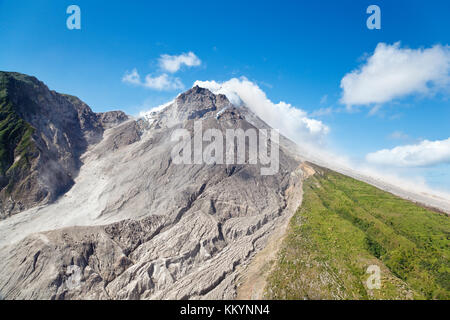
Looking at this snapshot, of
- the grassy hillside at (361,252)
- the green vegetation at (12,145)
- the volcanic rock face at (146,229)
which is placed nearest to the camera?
the grassy hillside at (361,252)

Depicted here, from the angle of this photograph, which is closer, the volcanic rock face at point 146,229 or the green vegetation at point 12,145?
the volcanic rock face at point 146,229

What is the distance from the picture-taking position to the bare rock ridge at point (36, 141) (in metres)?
59.2

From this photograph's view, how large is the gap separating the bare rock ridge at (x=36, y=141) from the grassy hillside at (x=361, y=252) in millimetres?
65014

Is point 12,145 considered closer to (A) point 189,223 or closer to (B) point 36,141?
(B) point 36,141

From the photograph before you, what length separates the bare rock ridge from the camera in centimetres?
5922

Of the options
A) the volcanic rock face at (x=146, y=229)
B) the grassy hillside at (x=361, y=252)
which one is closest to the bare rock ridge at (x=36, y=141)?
the volcanic rock face at (x=146, y=229)

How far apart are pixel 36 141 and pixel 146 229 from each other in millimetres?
50377

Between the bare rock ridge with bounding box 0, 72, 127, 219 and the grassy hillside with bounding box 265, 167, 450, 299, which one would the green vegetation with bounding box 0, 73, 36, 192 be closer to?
the bare rock ridge with bounding box 0, 72, 127, 219

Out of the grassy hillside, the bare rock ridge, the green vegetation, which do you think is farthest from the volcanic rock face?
the green vegetation

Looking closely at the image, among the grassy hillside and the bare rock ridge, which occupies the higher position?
the bare rock ridge

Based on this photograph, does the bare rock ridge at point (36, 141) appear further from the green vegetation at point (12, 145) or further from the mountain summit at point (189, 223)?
the mountain summit at point (189, 223)

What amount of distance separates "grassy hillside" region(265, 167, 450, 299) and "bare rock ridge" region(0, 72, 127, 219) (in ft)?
213

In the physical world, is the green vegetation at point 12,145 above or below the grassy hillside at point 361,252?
above

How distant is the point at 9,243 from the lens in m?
45.2
